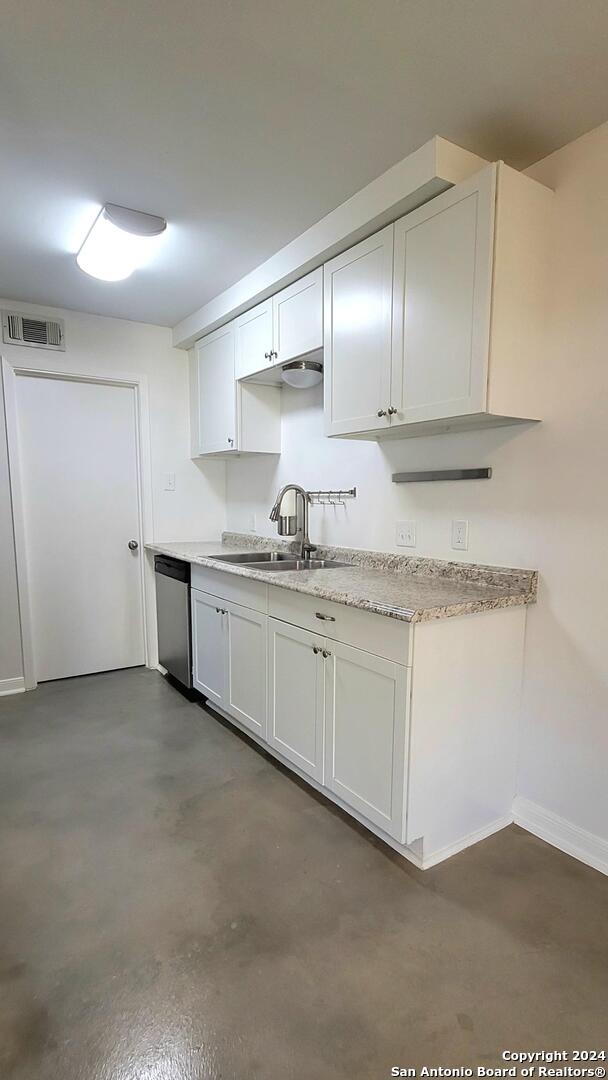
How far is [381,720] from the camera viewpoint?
66.6 inches

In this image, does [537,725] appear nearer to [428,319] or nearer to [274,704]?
[274,704]

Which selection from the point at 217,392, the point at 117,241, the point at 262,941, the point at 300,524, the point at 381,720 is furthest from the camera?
the point at 217,392

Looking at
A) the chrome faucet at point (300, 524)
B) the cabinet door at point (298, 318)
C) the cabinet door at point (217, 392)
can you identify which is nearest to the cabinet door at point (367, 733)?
the chrome faucet at point (300, 524)

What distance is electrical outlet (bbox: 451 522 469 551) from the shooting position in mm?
2051

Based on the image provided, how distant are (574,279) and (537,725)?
1556 millimetres

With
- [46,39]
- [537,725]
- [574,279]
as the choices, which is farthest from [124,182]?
[537,725]

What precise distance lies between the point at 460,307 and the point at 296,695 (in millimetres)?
1569

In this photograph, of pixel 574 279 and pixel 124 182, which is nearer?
pixel 574 279

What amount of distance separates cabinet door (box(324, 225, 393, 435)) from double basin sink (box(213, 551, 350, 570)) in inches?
31.0

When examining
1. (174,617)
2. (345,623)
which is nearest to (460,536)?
(345,623)

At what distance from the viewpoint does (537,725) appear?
6.18 ft

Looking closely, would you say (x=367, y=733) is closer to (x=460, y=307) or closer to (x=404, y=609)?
(x=404, y=609)

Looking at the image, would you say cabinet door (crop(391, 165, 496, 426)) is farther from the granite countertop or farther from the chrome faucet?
the chrome faucet

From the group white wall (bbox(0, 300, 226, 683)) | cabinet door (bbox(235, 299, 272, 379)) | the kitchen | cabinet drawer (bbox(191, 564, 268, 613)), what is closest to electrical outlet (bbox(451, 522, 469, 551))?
the kitchen
